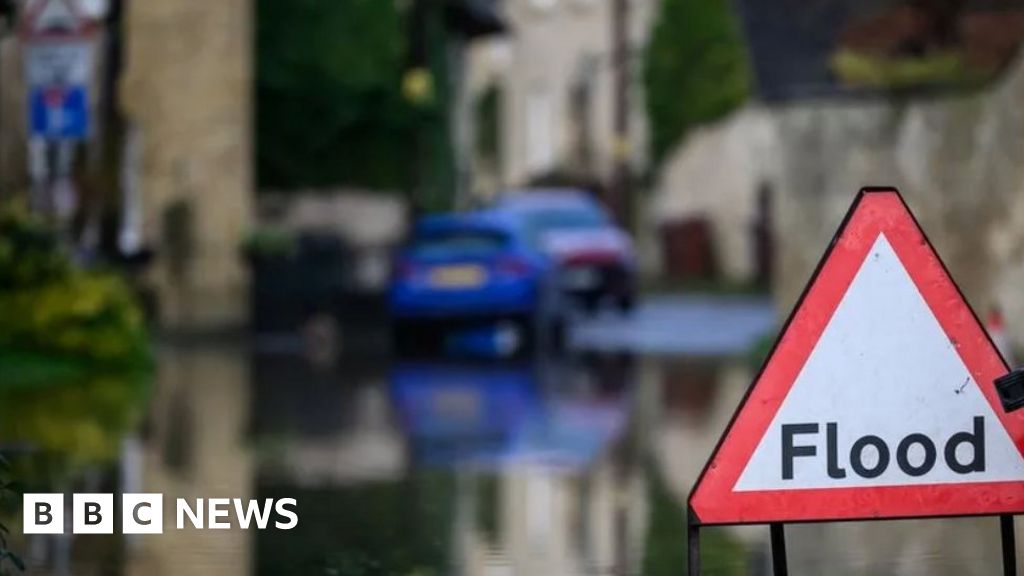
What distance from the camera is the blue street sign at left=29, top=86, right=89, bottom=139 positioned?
80.9 feet

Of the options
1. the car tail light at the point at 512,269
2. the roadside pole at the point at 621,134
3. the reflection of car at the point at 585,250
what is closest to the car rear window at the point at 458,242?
the car tail light at the point at 512,269

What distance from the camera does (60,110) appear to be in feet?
81.3

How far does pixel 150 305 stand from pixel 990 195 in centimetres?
1100

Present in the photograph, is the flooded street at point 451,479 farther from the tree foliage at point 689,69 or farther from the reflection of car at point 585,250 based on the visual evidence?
the tree foliage at point 689,69

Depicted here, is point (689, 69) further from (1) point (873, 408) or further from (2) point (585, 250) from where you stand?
(1) point (873, 408)

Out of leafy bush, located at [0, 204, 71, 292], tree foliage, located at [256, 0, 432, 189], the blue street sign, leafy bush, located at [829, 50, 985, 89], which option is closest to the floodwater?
leafy bush, located at [0, 204, 71, 292]

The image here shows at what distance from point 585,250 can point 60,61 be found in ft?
55.3

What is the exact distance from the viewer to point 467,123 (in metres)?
44.9

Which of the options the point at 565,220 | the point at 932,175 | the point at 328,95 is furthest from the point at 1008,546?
the point at 565,220

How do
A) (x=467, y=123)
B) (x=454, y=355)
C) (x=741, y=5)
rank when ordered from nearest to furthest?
1. (x=741, y=5)
2. (x=454, y=355)
3. (x=467, y=123)

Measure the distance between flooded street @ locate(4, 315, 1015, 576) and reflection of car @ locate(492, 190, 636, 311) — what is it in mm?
13776

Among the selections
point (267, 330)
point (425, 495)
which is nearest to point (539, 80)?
point (267, 330)

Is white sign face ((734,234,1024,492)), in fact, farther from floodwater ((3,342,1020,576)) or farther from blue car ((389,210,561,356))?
blue car ((389,210,561,356))

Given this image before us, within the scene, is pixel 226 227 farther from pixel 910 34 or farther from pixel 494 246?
pixel 910 34
